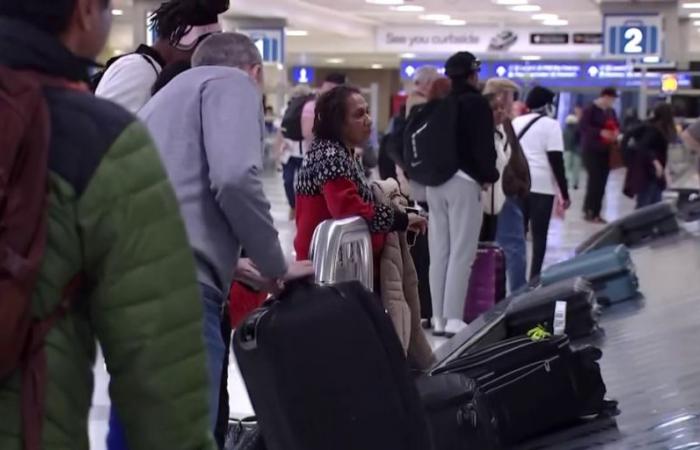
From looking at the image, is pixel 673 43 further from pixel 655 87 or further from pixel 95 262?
pixel 95 262

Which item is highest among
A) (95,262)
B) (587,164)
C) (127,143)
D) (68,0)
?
(68,0)

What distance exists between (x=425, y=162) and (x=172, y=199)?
5244mm

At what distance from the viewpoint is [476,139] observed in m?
6.73

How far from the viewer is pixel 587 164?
1670 centimetres

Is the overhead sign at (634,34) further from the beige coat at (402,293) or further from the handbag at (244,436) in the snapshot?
the handbag at (244,436)

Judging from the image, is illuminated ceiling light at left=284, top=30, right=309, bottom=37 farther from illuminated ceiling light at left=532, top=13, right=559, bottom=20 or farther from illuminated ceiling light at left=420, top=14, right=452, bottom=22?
illuminated ceiling light at left=532, top=13, right=559, bottom=20

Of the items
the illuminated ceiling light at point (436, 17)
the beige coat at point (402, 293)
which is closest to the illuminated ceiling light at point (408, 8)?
the illuminated ceiling light at point (436, 17)

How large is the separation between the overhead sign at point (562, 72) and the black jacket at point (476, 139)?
19.7 m

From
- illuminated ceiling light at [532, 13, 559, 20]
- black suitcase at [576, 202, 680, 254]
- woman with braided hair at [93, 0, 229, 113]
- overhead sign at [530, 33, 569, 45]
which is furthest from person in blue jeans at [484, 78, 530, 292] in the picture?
overhead sign at [530, 33, 569, 45]

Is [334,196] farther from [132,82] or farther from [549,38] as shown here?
[549,38]

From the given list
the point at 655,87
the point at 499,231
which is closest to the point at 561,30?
the point at 655,87

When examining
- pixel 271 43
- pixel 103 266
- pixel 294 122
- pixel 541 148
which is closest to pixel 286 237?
pixel 294 122

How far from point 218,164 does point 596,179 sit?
13922 mm

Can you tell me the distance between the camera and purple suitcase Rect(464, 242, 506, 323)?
7.41 m
